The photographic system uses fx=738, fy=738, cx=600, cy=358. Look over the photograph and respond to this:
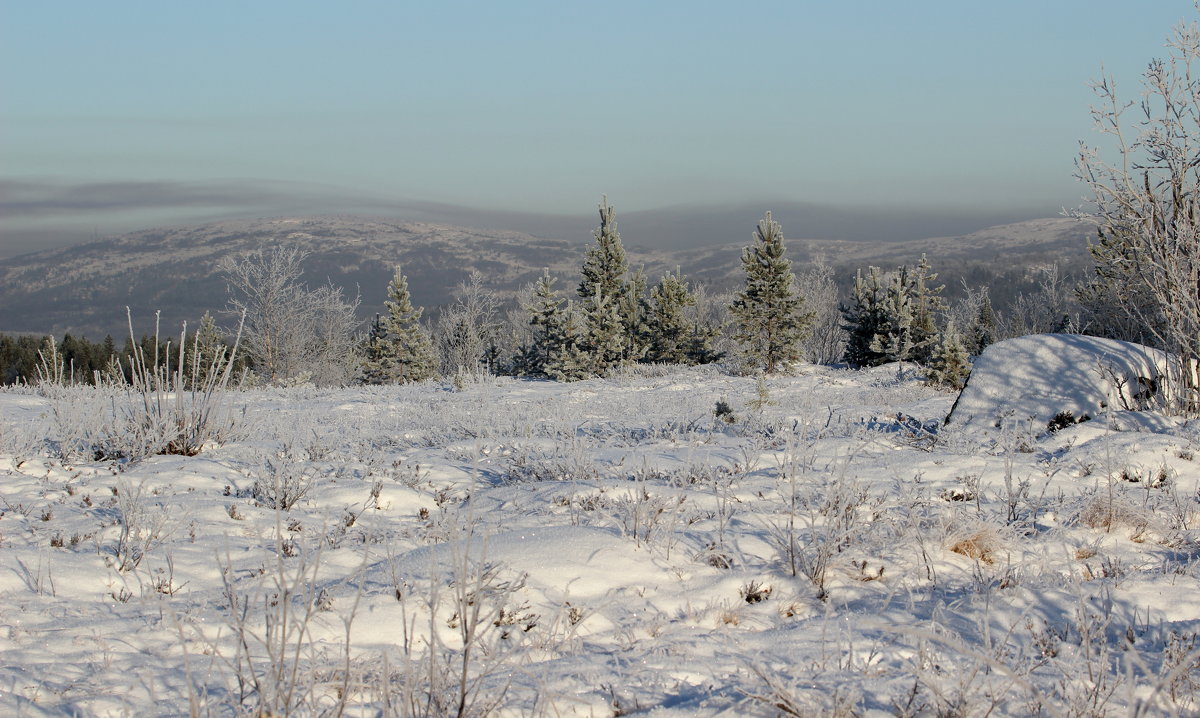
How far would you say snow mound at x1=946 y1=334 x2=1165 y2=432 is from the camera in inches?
285

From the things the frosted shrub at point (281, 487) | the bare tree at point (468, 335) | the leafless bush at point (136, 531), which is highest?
the leafless bush at point (136, 531)

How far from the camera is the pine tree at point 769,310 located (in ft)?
102

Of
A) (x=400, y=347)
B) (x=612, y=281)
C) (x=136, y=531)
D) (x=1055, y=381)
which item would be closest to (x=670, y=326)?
(x=612, y=281)

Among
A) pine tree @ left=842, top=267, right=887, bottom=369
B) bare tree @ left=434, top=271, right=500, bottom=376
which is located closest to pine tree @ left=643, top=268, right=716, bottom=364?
pine tree @ left=842, top=267, right=887, bottom=369

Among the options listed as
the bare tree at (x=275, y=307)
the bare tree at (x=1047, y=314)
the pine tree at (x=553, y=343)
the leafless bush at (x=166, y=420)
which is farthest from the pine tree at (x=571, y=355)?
the leafless bush at (x=166, y=420)

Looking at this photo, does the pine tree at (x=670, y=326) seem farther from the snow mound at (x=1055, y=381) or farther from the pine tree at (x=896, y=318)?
the snow mound at (x=1055, y=381)

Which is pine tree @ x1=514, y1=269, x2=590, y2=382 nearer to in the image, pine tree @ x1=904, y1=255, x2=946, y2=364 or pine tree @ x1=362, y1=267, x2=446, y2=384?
pine tree @ x1=362, y1=267, x2=446, y2=384

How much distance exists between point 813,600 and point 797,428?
4838mm

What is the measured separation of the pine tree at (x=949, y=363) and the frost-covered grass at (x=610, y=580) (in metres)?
14.0

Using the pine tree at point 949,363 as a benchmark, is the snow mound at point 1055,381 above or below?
above

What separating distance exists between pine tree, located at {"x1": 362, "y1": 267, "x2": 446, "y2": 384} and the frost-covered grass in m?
35.6

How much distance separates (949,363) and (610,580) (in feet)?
63.2

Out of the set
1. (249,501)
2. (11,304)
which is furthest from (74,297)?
(249,501)

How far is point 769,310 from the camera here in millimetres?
31344
